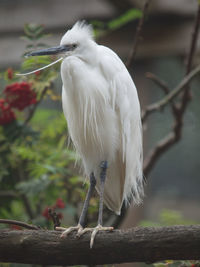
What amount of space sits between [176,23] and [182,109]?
75 cm

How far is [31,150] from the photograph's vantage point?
1893mm

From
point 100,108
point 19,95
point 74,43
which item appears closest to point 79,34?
point 74,43

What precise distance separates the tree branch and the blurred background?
19.5 inches

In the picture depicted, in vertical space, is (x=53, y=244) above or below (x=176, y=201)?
above

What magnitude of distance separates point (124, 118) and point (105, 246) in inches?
18.6

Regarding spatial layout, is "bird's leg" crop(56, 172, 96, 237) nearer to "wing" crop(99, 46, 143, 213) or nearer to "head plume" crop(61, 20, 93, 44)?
"wing" crop(99, 46, 143, 213)

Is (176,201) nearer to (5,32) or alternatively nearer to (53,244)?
(5,32)

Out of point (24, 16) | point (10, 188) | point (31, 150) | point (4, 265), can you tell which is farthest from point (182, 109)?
point (24, 16)

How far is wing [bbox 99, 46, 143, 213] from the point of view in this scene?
149 cm

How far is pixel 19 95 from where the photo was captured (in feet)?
5.54

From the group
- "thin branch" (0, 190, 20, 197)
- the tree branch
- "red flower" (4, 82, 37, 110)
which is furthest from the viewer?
"thin branch" (0, 190, 20, 197)

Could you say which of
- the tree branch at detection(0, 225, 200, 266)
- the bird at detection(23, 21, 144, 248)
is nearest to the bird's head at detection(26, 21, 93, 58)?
the bird at detection(23, 21, 144, 248)

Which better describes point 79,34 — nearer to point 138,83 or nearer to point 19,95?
point 19,95

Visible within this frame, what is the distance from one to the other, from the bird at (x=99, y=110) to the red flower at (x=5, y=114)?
0.28m
